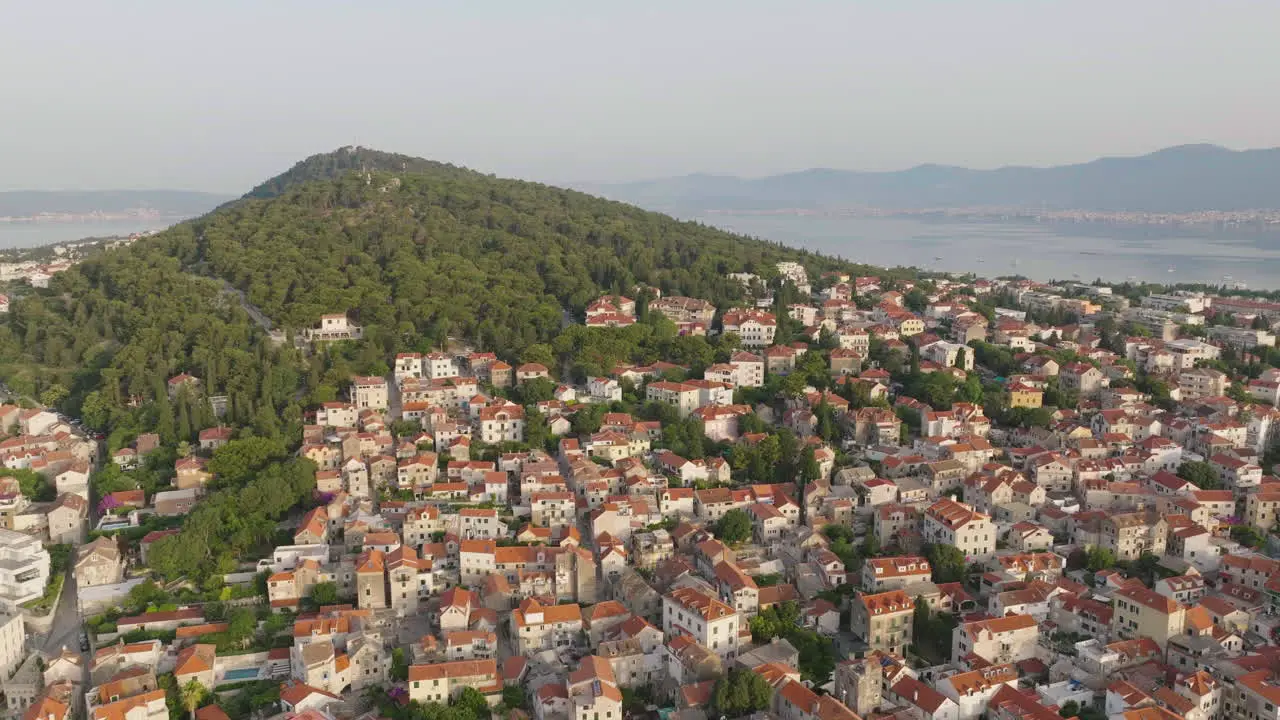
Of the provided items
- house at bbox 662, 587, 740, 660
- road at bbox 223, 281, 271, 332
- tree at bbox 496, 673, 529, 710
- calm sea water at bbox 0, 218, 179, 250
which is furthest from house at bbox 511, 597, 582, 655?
calm sea water at bbox 0, 218, 179, 250

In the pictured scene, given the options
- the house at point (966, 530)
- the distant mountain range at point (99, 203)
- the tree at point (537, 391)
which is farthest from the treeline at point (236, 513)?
the distant mountain range at point (99, 203)

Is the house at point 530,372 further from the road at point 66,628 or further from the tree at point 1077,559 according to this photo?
the tree at point 1077,559

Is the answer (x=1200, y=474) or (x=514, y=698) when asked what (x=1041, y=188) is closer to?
(x=1200, y=474)

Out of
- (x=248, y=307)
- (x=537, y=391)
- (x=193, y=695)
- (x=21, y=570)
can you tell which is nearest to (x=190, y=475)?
(x=21, y=570)

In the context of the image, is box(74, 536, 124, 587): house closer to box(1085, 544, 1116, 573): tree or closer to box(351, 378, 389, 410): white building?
box(351, 378, 389, 410): white building

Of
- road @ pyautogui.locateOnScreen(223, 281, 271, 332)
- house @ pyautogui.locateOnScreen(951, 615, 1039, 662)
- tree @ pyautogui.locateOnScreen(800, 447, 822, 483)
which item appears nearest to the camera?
house @ pyautogui.locateOnScreen(951, 615, 1039, 662)

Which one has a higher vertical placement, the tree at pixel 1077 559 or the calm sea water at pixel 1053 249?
the calm sea water at pixel 1053 249

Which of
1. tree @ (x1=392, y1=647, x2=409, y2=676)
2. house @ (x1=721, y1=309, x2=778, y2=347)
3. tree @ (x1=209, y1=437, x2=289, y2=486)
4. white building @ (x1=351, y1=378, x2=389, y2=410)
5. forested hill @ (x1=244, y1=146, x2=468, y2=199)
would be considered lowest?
tree @ (x1=392, y1=647, x2=409, y2=676)
